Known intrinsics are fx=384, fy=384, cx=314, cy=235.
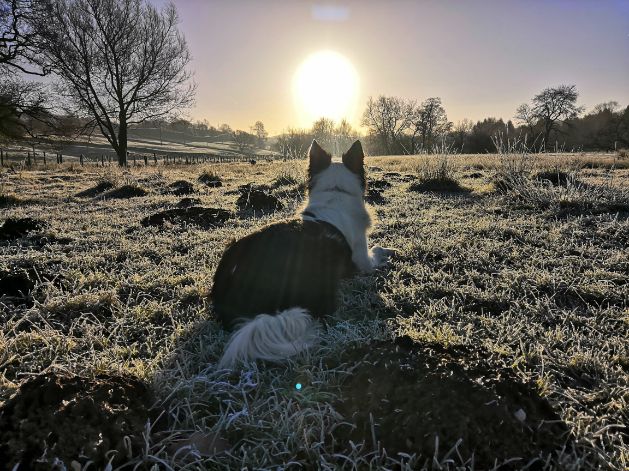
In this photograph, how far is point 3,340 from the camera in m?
2.30

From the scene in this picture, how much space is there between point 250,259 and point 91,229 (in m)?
4.41

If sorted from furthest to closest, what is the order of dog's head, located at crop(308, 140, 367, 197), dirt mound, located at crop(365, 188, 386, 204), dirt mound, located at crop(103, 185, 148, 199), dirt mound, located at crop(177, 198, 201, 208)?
dirt mound, located at crop(103, 185, 148, 199) → dirt mound, located at crop(365, 188, 386, 204) → dirt mound, located at crop(177, 198, 201, 208) → dog's head, located at crop(308, 140, 367, 197)

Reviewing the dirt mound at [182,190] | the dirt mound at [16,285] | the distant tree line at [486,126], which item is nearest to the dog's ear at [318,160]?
the dirt mound at [16,285]

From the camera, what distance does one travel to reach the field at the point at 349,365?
1449 millimetres

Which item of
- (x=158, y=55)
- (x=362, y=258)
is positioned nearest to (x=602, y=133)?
(x=158, y=55)

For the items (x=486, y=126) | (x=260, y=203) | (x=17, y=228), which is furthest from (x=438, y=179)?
(x=486, y=126)

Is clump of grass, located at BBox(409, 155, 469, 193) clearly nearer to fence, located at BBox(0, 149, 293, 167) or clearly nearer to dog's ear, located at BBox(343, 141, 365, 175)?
fence, located at BBox(0, 149, 293, 167)

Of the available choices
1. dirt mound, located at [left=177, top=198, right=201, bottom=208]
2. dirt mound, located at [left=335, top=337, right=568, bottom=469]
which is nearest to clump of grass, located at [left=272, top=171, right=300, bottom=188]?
dirt mound, located at [left=177, top=198, right=201, bottom=208]

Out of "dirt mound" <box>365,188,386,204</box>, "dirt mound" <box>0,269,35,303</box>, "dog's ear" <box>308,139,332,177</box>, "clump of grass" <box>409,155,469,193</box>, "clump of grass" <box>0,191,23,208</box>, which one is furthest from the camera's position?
"clump of grass" <box>409,155,469,193</box>

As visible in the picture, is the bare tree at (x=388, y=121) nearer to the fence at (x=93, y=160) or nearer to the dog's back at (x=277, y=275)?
the fence at (x=93, y=160)

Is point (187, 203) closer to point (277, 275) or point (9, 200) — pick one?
point (9, 200)

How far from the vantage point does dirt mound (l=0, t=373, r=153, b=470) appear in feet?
4.33

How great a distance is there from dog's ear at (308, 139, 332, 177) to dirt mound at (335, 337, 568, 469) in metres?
3.31

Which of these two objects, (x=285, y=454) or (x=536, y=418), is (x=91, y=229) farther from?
(x=536, y=418)
